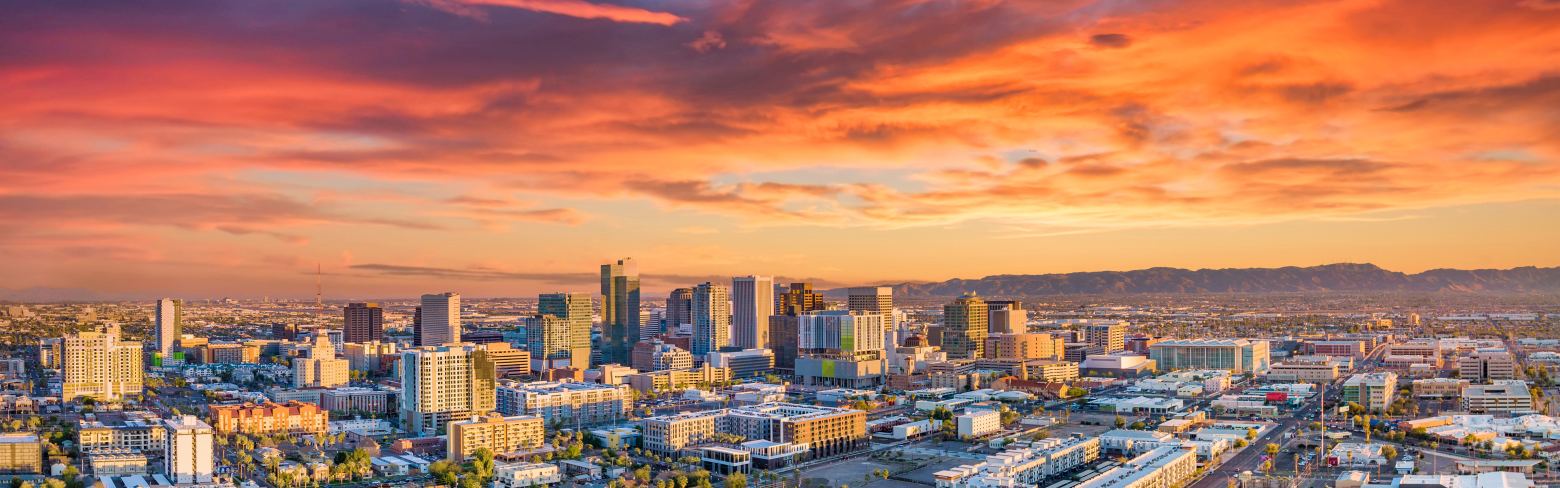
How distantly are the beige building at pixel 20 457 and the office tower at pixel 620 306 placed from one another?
126 ft

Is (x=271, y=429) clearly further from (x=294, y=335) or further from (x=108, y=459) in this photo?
(x=294, y=335)

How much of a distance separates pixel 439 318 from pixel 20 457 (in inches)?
1700

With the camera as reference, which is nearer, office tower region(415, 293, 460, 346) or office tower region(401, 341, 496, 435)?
office tower region(401, 341, 496, 435)

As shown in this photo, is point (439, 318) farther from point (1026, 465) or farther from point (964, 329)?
point (1026, 465)

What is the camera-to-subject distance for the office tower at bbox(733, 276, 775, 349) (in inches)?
2601

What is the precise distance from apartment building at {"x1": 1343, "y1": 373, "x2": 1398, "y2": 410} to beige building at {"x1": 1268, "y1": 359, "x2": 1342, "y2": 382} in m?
8.84

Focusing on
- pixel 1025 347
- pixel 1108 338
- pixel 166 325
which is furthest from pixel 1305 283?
pixel 166 325

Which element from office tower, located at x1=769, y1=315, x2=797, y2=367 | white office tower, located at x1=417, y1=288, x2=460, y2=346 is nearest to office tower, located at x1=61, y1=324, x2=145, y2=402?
white office tower, located at x1=417, y1=288, x2=460, y2=346

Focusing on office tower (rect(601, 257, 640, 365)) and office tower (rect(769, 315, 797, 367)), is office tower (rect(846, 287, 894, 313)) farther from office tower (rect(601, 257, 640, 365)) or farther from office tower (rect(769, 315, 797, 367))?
office tower (rect(601, 257, 640, 365))

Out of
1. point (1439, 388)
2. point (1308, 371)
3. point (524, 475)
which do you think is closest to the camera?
point (524, 475)

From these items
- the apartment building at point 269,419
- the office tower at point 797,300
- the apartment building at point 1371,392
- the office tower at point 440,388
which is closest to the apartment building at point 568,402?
the office tower at point 440,388

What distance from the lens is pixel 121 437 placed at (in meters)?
31.7

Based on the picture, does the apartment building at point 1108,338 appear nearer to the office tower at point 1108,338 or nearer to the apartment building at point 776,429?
the office tower at point 1108,338

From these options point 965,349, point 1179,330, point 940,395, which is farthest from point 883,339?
point 1179,330
